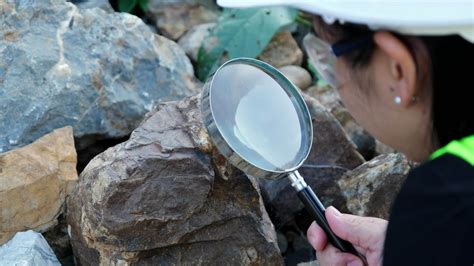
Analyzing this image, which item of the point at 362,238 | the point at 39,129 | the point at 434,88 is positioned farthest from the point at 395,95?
the point at 39,129

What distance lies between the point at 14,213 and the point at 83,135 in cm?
33

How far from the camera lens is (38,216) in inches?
78.6

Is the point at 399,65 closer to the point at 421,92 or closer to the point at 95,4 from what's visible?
the point at 421,92

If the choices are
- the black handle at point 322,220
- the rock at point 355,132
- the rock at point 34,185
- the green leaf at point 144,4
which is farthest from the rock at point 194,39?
the black handle at point 322,220

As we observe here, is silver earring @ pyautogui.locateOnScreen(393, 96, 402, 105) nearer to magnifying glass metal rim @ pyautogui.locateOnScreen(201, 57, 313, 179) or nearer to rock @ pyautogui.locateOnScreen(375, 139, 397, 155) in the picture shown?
magnifying glass metal rim @ pyautogui.locateOnScreen(201, 57, 313, 179)

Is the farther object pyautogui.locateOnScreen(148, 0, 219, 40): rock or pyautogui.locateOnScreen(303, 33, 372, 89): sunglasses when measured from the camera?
pyautogui.locateOnScreen(148, 0, 219, 40): rock

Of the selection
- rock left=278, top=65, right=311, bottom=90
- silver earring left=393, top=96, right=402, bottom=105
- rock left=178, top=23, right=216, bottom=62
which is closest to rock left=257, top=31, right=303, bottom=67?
rock left=278, top=65, right=311, bottom=90

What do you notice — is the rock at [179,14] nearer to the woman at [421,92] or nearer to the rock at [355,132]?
the rock at [355,132]

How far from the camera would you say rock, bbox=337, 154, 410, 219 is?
201 centimetres

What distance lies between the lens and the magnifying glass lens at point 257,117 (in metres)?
1.57

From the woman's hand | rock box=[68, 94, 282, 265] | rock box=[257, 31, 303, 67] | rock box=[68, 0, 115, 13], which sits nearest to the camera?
the woman's hand

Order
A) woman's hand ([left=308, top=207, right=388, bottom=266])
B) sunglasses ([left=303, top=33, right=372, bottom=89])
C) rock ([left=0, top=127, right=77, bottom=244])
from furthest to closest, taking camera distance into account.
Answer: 1. rock ([left=0, top=127, right=77, bottom=244])
2. woman's hand ([left=308, top=207, right=388, bottom=266])
3. sunglasses ([left=303, top=33, right=372, bottom=89])

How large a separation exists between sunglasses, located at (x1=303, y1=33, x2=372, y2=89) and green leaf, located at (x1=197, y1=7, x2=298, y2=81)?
1.47m

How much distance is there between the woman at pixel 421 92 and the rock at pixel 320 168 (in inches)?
36.4
